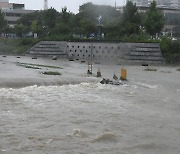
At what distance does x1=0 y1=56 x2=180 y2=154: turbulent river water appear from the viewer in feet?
46.8

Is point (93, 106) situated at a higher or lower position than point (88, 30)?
lower

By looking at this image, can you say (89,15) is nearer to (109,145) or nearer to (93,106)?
(93,106)

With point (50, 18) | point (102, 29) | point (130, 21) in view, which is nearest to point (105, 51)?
A: point (130, 21)

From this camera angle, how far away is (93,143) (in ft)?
48.0

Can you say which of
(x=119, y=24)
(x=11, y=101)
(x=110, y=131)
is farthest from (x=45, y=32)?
(x=110, y=131)

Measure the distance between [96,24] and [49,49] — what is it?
1487cm

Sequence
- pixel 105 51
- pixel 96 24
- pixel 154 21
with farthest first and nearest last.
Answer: pixel 96 24 < pixel 154 21 < pixel 105 51

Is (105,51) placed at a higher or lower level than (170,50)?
lower

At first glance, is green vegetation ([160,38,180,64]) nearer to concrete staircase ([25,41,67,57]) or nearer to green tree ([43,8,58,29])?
concrete staircase ([25,41,67,57])

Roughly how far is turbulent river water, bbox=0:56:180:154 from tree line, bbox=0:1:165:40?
132 feet

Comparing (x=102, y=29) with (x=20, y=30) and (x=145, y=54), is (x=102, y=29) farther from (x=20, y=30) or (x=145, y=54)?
(x=20, y=30)

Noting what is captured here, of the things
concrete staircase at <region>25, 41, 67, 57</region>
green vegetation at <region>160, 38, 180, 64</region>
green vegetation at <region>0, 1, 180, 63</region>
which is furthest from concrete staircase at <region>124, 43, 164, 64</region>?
concrete staircase at <region>25, 41, 67, 57</region>

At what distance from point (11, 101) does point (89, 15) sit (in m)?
72.8

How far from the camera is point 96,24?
7806cm
